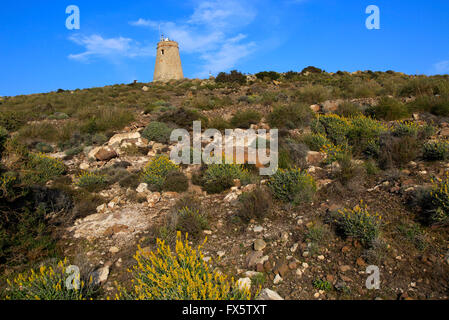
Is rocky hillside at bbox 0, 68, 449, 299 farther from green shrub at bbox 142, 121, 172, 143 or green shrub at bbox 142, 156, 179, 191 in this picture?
green shrub at bbox 142, 121, 172, 143

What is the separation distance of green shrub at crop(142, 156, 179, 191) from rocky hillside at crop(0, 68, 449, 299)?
0.09 feet

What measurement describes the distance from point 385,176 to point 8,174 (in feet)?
22.2

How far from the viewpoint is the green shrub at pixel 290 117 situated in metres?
8.91

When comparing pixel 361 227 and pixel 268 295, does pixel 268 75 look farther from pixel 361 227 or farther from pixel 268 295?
pixel 268 295

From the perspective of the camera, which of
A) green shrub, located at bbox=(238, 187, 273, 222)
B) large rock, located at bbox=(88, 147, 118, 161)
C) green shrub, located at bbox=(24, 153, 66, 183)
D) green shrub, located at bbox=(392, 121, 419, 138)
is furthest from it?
large rock, located at bbox=(88, 147, 118, 161)

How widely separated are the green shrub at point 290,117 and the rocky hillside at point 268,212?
159mm

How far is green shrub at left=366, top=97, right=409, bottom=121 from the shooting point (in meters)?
8.28

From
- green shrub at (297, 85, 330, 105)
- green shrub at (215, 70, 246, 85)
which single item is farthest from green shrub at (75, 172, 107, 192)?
green shrub at (215, 70, 246, 85)

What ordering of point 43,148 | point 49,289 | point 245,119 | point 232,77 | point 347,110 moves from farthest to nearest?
point 232,77 < point 245,119 < point 347,110 < point 43,148 < point 49,289

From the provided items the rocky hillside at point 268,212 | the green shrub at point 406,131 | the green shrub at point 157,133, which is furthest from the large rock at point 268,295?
the green shrub at point 157,133

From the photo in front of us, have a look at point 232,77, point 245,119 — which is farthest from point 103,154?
point 232,77

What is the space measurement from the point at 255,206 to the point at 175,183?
228cm

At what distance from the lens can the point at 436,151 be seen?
514 cm

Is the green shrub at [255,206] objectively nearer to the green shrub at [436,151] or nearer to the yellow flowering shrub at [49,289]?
the yellow flowering shrub at [49,289]
